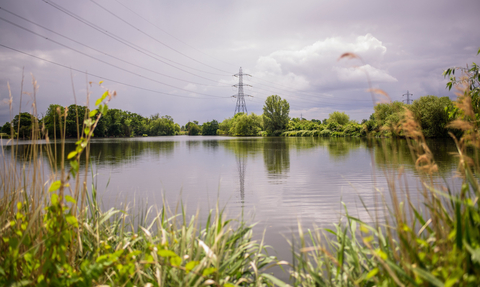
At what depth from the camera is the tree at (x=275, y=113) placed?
6531cm

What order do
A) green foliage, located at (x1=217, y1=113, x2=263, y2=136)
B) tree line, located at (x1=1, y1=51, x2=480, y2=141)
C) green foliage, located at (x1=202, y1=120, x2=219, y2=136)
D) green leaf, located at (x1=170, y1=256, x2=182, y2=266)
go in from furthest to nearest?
green foliage, located at (x1=202, y1=120, x2=219, y2=136), green foliage, located at (x1=217, y1=113, x2=263, y2=136), tree line, located at (x1=1, y1=51, x2=480, y2=141), green leaf, located at (x1=170, y1=256, x2=182, y2=266)

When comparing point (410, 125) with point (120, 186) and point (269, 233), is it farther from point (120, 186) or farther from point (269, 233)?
point (120, 186)

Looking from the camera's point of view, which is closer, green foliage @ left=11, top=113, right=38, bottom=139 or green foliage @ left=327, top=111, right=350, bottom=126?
green foliage @ left=11, top=113, right=38, bottom=139

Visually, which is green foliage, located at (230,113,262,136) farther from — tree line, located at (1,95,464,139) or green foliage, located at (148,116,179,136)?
green foliage, located at (148,116,179,136)

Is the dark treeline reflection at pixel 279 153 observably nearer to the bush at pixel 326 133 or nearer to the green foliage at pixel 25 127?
the green foliage at pixel 25 127

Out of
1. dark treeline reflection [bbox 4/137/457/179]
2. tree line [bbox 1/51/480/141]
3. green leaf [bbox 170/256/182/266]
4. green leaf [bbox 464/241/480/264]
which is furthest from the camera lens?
tree line [bbox 1/51/480/141]

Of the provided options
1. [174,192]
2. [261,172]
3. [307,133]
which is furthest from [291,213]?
[307,133]

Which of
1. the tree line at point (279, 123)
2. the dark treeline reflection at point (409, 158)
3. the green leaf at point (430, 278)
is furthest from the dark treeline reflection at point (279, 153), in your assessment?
the tree line at point (279, 123)

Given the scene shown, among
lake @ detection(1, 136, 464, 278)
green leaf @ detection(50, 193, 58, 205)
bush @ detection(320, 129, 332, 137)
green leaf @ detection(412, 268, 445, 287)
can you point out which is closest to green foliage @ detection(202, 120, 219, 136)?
bush @ detection(320, 129, 332, 137)

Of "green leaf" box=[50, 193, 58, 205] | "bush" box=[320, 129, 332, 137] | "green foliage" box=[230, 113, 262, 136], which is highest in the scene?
"green foliage" box=[230, 113, 262, 136]

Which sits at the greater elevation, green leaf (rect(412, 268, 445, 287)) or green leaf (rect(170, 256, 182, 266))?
green leaf (rect(412, 268, 445, 287))

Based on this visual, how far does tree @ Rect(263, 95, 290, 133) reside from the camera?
214 ft

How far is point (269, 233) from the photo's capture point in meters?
3.79

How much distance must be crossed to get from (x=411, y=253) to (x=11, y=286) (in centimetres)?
209
